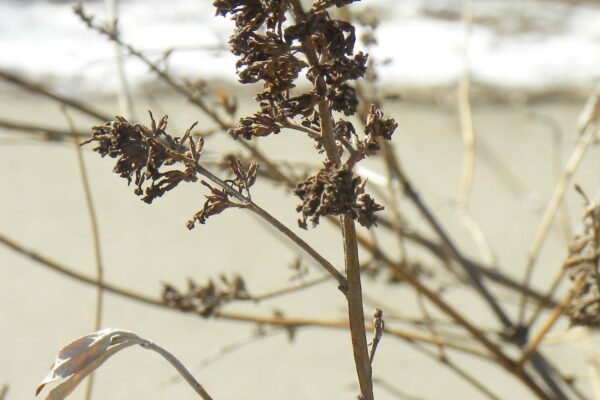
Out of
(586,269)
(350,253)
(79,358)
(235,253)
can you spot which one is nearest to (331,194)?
(350,253)

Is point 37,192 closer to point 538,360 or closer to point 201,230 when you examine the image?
point 201,230

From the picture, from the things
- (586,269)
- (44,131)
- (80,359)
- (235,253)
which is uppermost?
(235,253)

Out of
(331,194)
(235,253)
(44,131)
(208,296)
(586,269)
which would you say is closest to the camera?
(331,194)

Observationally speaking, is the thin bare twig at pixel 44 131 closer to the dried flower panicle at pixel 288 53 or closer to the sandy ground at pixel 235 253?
the sandy ground at pixel 235 253

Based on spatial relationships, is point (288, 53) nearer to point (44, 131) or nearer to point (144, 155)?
point (144, 155)

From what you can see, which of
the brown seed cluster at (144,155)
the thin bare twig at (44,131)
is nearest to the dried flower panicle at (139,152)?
the brown seed cluster at (144,155)

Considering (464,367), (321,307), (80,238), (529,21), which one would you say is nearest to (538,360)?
(464,367)
